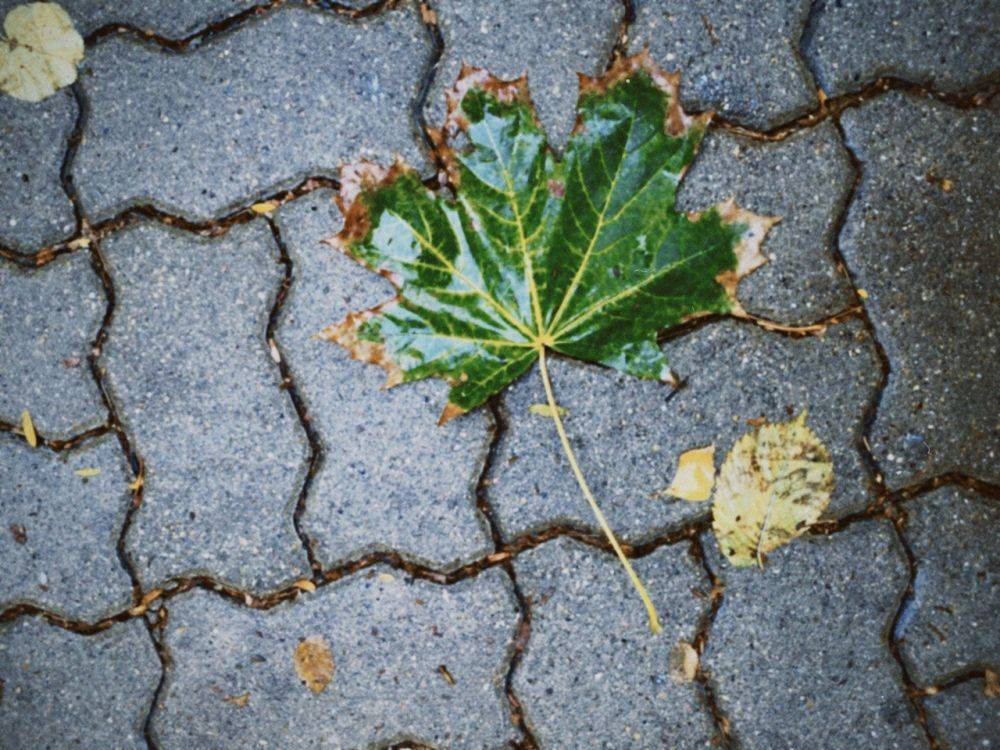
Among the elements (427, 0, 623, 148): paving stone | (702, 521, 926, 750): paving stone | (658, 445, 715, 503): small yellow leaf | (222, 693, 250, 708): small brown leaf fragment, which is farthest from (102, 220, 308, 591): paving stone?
(702, 521, 926, 750): paving stone

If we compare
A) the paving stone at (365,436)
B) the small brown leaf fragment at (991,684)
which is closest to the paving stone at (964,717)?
the small brown leaf fragment at (991,684)


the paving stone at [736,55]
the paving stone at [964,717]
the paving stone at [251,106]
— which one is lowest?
the paving stone at [964,717]

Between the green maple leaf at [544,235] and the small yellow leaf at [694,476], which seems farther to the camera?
the small yellow leaf at [694,476]

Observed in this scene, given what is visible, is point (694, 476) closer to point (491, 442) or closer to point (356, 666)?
point (491, 442)

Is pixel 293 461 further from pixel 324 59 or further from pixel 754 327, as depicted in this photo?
pixel 754 327

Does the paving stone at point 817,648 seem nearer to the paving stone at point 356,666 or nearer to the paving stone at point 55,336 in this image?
the paving stone at point 356,666

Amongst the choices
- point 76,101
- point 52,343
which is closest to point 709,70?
point 76,101

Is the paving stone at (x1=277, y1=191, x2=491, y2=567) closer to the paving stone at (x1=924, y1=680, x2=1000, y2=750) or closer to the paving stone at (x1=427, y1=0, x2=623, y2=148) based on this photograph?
the paving stone at (x1=427, y1=0, x2=623, y2=148)
